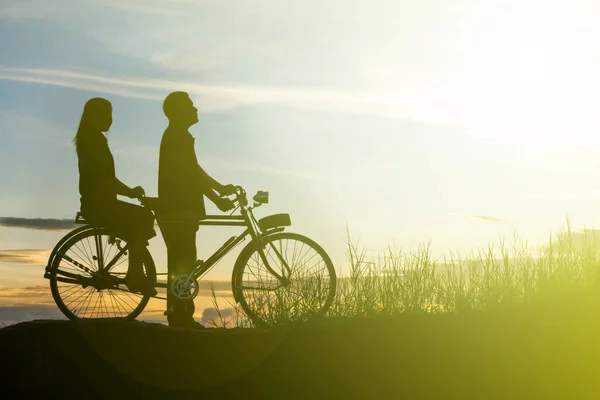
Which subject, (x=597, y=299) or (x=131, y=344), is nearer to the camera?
(x=131, y=344)

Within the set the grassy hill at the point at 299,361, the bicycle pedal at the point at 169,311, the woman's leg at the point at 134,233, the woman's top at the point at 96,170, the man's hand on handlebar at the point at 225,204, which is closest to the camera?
the grassy hill at the point at 299,361

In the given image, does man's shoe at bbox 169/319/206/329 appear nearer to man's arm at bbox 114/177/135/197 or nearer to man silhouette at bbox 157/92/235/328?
man silhouette at bbox 157/92/235/328

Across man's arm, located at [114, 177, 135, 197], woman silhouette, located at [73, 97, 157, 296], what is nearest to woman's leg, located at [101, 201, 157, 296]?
woman silhouette, located at [73, 97, 157, 296]

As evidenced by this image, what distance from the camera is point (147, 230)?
845 cm

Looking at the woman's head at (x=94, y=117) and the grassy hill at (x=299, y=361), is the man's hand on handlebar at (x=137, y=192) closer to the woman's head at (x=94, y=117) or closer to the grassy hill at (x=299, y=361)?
the woman's head at (x=94, y=117)

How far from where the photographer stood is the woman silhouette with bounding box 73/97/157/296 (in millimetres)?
8070

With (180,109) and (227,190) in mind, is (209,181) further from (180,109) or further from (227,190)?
(180,109)

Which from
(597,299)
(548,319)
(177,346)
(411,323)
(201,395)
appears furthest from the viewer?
(597,299)

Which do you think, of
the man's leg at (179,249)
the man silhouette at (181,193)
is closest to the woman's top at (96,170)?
the man silhouette at (181,193)

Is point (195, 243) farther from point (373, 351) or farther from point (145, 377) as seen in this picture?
point (373, 351)

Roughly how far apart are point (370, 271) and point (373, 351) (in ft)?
5.41

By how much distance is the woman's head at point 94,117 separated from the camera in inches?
318

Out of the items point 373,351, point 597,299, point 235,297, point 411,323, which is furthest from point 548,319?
point 235,297

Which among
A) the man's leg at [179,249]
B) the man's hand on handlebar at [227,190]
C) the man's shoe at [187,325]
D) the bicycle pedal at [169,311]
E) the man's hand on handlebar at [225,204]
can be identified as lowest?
the man's shoe at [187,325]
